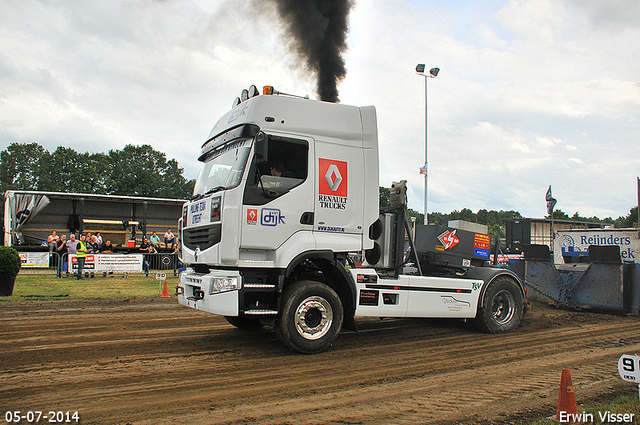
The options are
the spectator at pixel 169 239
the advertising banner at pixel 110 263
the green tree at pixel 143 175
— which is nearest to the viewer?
the advertising banner at pixel 110 263

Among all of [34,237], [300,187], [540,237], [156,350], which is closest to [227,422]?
[156,350]

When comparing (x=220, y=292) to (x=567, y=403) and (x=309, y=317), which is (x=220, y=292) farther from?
(x=567, y=403)

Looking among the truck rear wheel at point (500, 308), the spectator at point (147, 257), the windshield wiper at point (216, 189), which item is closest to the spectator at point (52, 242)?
the spectator at point (147, 257)

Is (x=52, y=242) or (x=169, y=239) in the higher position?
(x=169, y=239)

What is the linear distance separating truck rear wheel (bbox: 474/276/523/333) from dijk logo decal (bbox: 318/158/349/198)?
3579 mm

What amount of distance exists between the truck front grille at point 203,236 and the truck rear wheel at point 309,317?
121 cm

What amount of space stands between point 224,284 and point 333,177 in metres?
2.17

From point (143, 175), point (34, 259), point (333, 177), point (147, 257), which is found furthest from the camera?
point (143, 175)

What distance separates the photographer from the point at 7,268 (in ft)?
37.4

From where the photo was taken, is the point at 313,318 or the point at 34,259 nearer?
the point at 313,318

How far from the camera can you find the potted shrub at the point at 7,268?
11.3 metres

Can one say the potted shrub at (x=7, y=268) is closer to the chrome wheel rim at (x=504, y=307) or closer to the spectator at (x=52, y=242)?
the spectator at (x=52, y=242)

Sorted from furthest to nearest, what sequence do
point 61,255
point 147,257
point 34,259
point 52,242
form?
point 147,257 → point 52,242 → point 34,259 → point 61,255

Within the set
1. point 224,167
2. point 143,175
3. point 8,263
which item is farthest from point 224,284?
point 143,175
